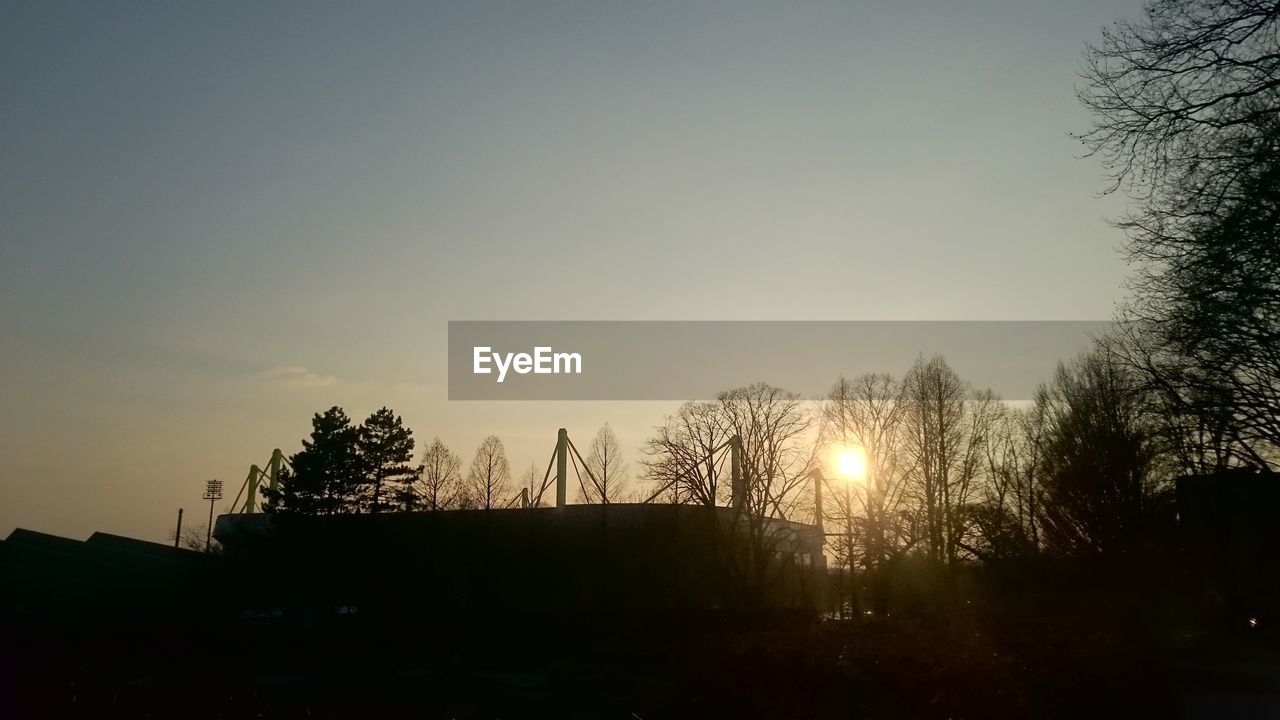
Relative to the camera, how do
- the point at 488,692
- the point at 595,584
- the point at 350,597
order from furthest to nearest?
the point at 595,584
the point at 350,597
the point at 488,692

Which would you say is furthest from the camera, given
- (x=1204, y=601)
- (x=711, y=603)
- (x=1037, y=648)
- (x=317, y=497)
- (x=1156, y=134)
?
(x=317, y=497)

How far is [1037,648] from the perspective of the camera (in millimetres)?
17766

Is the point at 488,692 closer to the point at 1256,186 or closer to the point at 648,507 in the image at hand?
the point at 1256,186

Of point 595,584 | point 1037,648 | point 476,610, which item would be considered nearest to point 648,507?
point 595,584

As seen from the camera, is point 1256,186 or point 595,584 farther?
point 595,584

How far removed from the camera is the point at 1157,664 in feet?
59.1

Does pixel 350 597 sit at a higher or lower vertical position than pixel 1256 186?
lower

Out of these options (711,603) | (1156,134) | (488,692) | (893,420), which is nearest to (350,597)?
(711,603)

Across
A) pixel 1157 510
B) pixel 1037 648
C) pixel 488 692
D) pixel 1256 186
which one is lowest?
pixel 488 692

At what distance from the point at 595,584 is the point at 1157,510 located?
87.2 feet

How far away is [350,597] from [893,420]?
93.7 feet

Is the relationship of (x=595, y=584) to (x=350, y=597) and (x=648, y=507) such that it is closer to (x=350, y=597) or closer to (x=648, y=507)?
(x=648, y=507)

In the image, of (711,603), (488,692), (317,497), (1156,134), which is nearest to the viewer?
(1156,134)

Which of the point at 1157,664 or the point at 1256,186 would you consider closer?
the point at 1256,186
